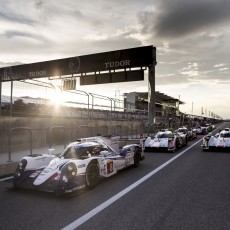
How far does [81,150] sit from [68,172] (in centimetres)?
151

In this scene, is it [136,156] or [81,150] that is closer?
[81,150]

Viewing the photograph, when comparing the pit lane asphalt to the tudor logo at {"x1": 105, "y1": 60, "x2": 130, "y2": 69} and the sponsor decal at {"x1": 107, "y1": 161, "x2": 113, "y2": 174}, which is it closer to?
the sponsor decal at {"x1": 107, "y1": 161, "x2": 113, "y2": 174}

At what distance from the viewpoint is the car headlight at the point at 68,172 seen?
641cm

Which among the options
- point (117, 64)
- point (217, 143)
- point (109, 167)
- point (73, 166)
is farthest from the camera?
point (117, 64)

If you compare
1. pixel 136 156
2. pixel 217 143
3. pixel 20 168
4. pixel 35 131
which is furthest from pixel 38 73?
pixel 20 168

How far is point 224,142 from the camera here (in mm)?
16219

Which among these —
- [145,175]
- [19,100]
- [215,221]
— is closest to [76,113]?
[19,100]

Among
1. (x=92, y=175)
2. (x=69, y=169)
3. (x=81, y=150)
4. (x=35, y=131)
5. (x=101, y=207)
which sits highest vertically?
(x=35, y=131)

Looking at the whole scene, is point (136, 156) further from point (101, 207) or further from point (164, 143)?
point (164, 143)

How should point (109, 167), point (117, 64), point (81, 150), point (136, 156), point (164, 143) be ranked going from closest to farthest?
point (81, 150) < point (109, 167) < point (136, 156) < point (164, 143) < point (117, 64)

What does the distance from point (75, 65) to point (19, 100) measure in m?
14.9

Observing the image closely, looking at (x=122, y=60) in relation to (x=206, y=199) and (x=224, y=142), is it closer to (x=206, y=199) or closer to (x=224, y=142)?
(x=224, y=142)

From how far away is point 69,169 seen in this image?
259 inches

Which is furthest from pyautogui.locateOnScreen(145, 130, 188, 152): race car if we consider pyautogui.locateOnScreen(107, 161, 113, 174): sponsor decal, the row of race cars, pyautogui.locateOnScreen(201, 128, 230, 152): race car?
pyautogui.locateOnScreen(107, 161, 113, 174): sponsor decal
